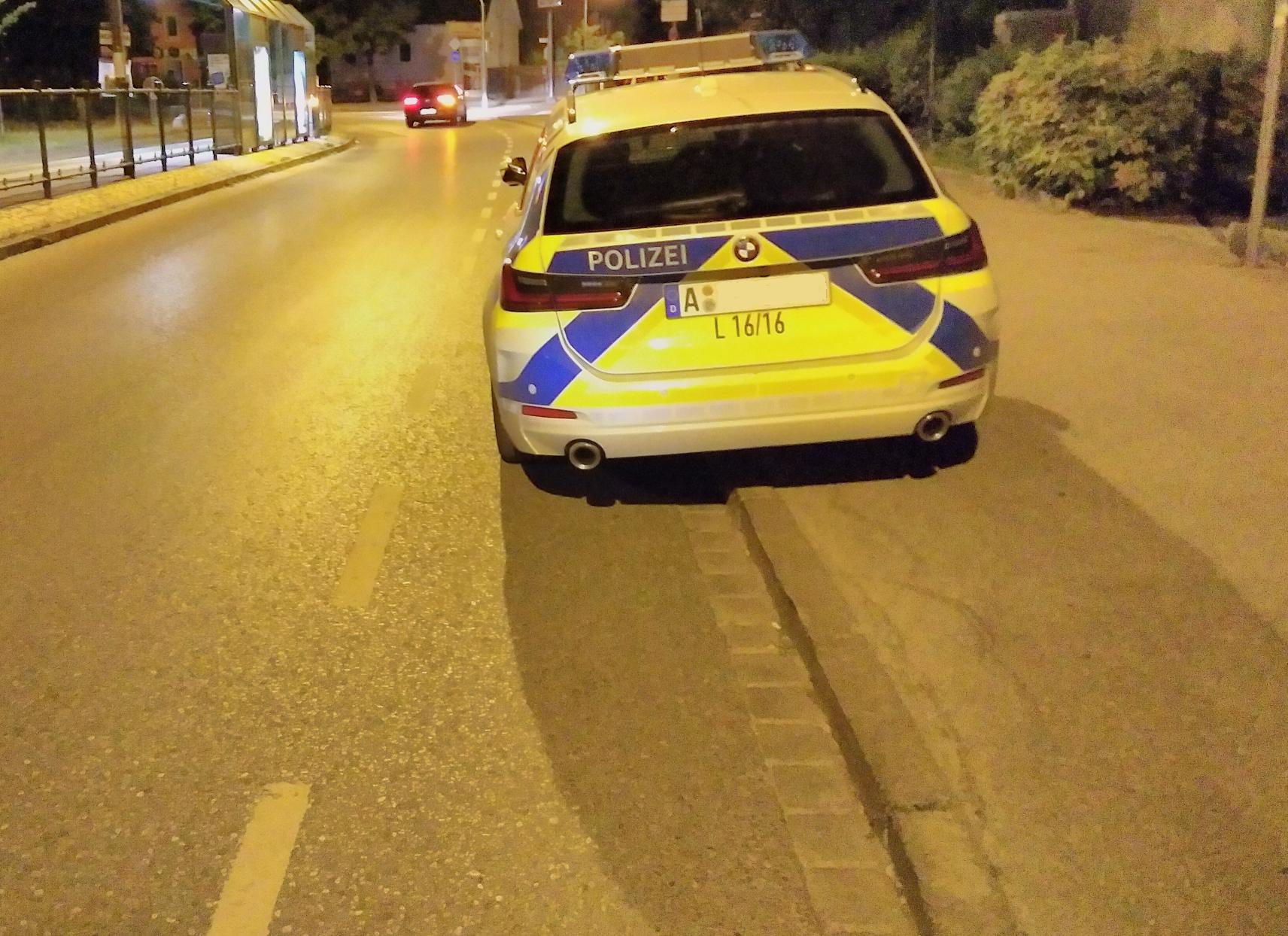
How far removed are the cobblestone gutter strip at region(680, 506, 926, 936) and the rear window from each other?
4.68 ft

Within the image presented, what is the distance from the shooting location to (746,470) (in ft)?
20.5

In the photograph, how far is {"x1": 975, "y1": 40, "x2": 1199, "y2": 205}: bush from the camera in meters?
13.5

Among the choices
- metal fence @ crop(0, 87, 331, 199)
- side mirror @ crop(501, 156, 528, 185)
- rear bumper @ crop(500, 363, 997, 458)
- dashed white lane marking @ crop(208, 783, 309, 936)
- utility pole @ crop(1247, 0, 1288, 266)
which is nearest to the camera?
dashed white lane marking @ crop(208, 783, 309, 936)

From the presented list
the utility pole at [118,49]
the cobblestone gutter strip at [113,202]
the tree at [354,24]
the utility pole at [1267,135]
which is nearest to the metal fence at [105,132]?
the cobblestone gutter strip at [113,202]

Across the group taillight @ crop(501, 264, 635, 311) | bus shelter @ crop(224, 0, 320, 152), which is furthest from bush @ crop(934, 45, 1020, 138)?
taillight @ crop(501, 264, 635, 311)

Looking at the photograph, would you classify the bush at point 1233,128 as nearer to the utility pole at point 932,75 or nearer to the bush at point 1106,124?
the bush at point 1106,124

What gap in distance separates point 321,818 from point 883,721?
1.55m

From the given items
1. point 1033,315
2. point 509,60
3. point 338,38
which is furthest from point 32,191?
point 509,60

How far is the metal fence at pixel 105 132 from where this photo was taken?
1808cm

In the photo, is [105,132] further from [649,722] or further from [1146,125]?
[649,722]

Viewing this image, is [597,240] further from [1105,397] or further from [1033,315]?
[1033,315]

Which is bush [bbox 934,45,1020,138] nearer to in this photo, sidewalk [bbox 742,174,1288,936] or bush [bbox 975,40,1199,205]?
bush [bbox 975,40,1199,205]

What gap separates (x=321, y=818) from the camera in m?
3.56

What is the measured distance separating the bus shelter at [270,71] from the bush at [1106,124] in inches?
778
